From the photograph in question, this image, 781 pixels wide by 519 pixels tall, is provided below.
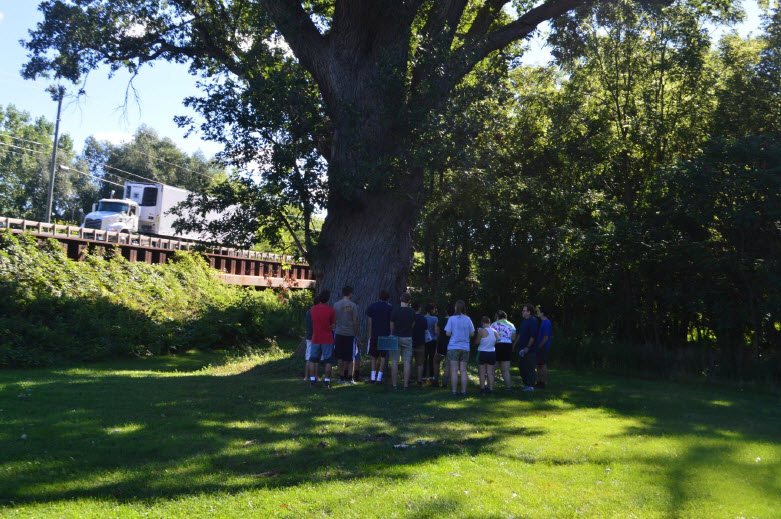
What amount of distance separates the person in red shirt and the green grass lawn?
63 centimetres

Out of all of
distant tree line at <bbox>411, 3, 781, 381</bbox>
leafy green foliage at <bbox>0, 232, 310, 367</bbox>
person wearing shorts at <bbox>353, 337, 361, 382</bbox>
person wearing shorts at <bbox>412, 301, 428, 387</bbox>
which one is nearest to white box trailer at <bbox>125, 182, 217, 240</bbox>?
leafy green foliage at <bbox>0, 232, 310, 367</bbox>

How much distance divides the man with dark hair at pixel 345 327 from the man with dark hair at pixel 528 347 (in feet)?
11.9

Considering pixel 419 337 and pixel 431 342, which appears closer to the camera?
pixel 419 337

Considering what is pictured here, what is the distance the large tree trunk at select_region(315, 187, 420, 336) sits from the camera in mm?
17031

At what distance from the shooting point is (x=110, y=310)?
21.1 m

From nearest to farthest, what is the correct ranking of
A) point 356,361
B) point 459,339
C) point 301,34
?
point 459,339, point 356,361, point 301,34

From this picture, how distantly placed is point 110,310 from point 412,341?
→ 1203 cm

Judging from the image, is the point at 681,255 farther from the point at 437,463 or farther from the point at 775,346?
the point at 437,463

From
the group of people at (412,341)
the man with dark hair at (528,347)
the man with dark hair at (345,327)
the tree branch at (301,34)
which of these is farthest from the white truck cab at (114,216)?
the man with dark hair at (528,347)

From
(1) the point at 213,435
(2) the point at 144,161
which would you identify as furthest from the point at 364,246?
(2) the point at 144,161

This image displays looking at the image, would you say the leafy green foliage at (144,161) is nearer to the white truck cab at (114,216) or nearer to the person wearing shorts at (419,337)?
the white truck cab at (114,216)

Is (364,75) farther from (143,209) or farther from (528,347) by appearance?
(143,209)

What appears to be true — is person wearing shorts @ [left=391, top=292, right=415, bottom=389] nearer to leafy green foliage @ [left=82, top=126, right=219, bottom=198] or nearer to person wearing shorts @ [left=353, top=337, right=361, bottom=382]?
person wearing shorts @ [left=353, top=337, right=361, bottom=382]

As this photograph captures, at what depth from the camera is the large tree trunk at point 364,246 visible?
55.9 feet
